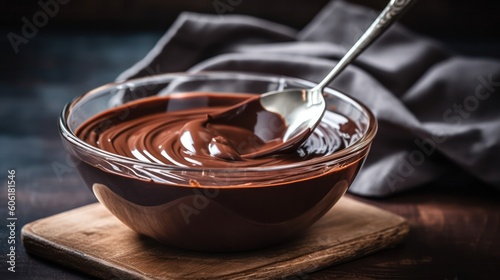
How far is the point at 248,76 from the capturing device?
1.78m

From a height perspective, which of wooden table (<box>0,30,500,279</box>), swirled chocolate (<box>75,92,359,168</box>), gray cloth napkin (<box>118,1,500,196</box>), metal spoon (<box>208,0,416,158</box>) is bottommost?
wooden table (<box>0,30,500,279</box>)

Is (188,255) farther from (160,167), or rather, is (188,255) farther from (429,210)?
(429,210)

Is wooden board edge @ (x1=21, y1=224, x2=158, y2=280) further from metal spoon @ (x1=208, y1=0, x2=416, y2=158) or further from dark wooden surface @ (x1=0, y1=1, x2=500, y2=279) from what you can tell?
metal spoon @ (x1=208, y1=0, x2=416, y2=158)

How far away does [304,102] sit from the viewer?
1.59 meters

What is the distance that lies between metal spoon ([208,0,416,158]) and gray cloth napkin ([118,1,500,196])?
30cm

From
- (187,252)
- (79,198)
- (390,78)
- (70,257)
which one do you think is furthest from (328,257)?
(390,78)

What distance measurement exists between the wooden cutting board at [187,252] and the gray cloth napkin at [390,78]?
10.1 inches

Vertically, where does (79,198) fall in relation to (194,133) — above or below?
below

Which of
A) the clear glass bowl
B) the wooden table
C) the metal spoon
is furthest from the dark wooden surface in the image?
the metal spoon

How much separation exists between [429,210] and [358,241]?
1.00 ft

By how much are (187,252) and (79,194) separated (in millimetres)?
441

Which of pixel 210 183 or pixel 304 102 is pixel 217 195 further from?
pixel 304 102

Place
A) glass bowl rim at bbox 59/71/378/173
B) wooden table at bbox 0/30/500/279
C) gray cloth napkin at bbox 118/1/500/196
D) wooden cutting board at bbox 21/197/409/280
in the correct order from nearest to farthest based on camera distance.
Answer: glass bowl rim at bbox 59/71/378/173
wooden cutting board at bbox 21/197/409/280
wooden table at bbox 0/30/500/279
gray cloth napkin at bbox 118/1/500/196

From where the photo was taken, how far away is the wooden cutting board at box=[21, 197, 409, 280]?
133 cm
